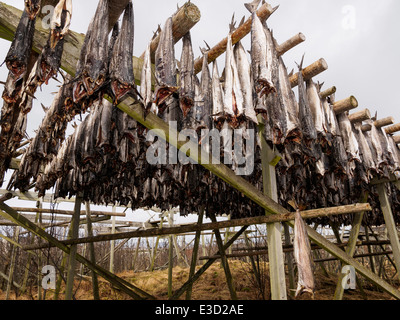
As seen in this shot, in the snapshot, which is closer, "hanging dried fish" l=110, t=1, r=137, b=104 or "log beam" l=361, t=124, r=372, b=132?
"hanging dried fish" l=110, t=1, r=137, b=104

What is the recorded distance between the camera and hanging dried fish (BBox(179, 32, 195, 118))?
2.16m

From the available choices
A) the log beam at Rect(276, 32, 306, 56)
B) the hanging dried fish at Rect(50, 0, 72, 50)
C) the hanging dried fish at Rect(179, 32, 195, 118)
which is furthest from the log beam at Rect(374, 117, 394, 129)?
the hanging dried fish at Rect(50, 0, 72, 50)

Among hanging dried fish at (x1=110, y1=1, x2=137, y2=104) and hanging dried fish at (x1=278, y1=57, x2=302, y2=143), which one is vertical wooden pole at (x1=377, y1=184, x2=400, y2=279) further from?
hanging dried fish at (x1=110, y1=1, x2=137, y2=104)

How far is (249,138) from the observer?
2812 mm

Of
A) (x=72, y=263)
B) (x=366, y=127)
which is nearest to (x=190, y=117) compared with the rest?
(x=366, y=127)

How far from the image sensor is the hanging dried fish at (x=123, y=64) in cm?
185

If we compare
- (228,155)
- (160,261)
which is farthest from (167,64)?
(160,261)

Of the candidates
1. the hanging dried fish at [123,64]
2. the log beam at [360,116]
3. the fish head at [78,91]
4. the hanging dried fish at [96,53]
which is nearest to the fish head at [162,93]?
the hanging dried fish at [123,64]

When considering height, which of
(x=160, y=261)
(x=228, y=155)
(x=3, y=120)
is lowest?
(x=160, y=261)

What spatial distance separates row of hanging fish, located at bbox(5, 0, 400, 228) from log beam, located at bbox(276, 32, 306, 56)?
101mm

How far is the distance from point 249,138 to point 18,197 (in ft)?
26.8

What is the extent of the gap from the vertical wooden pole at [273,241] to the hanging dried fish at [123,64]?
1536 millimetres

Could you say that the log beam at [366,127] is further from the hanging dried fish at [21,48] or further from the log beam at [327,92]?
the hanging dried fish at [21,48]
